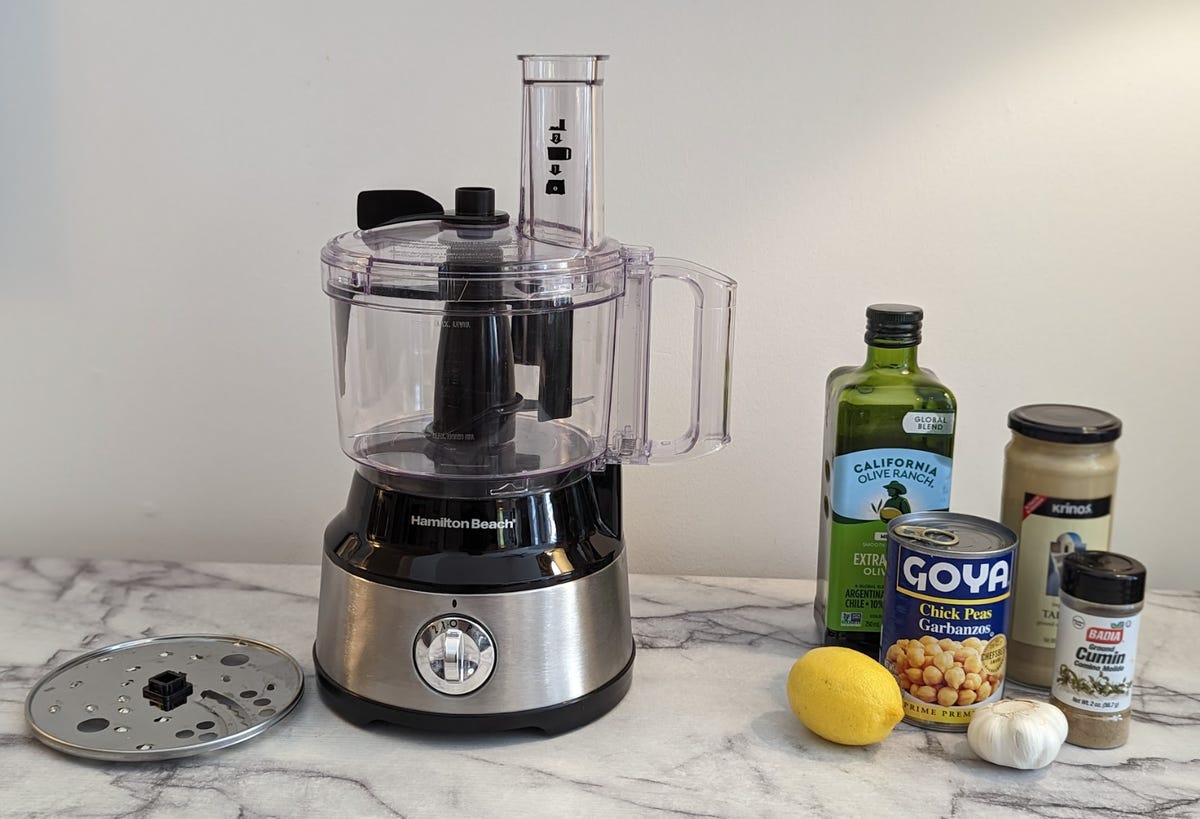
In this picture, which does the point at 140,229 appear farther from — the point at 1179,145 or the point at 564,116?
the point at 1179,145

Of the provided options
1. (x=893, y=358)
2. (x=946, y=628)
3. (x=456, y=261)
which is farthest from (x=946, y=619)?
(x=456, y=261)

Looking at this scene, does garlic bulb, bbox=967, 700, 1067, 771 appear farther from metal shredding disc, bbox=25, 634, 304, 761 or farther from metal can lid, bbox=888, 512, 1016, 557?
metal shredding disc, bbox=25, 634, 304, 761

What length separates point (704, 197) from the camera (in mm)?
1150

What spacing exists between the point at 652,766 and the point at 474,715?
13cm

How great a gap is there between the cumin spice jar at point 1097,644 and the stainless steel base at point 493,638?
34cm

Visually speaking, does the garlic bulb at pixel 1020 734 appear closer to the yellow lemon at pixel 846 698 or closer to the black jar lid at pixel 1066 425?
the yellow lemon at pixel 846 698

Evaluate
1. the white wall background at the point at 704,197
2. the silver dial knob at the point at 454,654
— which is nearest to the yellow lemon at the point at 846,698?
the silver dial knob at the point at 454,654

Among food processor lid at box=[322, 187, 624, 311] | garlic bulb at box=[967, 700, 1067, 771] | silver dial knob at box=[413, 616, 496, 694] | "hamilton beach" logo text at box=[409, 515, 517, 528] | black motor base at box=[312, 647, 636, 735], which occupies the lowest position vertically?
black motor base at box=[312, 647, 636, 735]

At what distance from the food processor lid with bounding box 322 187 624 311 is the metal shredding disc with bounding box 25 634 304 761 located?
0.31 meters

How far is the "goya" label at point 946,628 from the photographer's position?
876 mm

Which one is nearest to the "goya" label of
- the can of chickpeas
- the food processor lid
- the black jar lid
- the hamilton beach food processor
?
the can of chickpeas

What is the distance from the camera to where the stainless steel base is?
0.86 m

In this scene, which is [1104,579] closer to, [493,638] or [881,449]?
[881,449]

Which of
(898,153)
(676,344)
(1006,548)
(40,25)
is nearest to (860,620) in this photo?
(1006,548)
